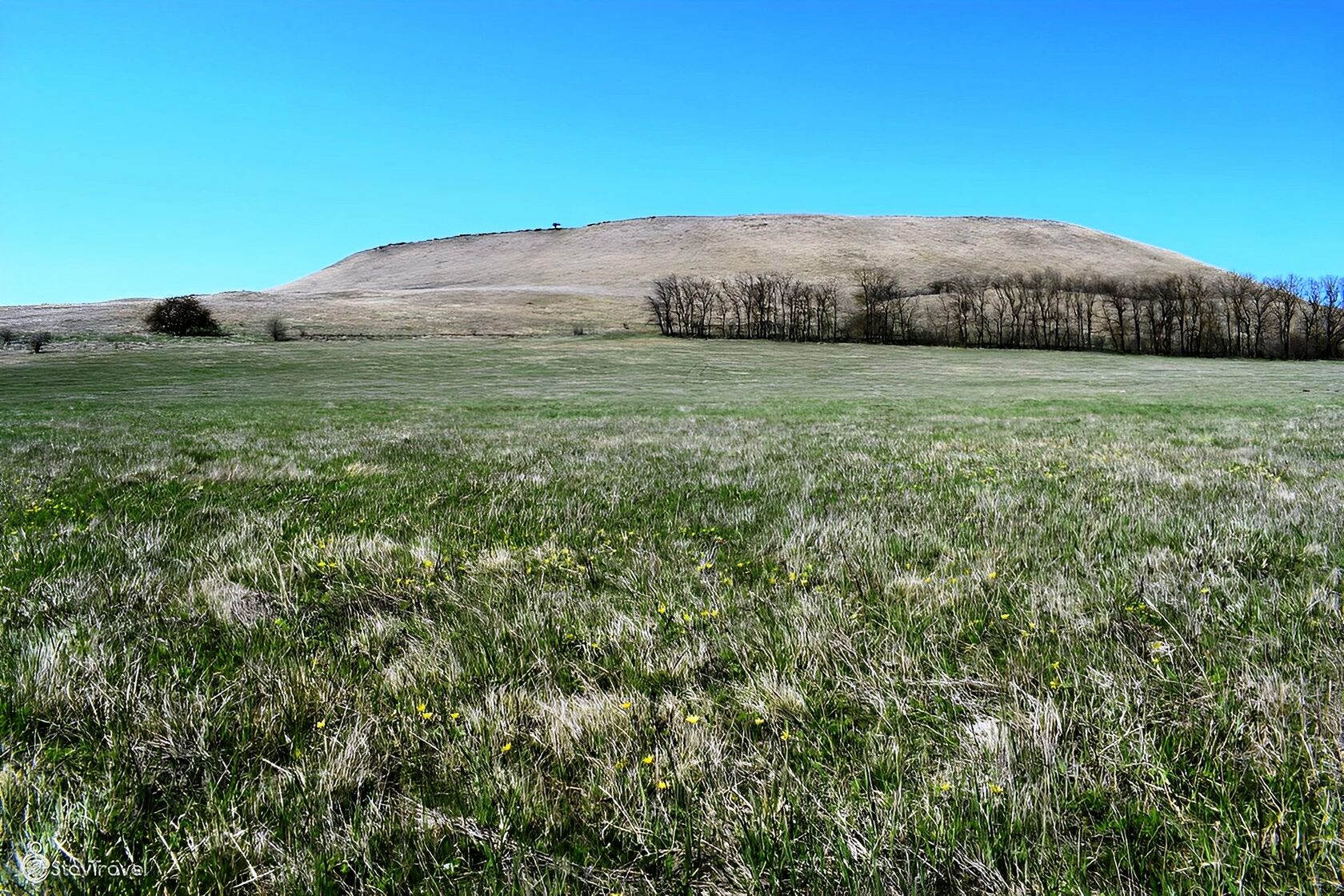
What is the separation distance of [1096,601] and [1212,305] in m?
121

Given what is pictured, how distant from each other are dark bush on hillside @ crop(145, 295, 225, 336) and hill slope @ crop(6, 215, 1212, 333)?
4.37 meters

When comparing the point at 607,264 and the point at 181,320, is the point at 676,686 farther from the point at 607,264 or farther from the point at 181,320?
the point at 607,264

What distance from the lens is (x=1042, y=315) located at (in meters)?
96.6

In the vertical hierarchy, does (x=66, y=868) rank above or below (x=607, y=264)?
below

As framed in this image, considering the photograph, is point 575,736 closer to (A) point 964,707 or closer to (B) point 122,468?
(A) point 964,707

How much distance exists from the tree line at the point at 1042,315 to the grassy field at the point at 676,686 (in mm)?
89753

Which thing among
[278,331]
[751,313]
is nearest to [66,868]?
[278,331]

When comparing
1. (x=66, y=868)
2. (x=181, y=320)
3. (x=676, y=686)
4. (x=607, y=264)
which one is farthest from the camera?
(x=607, y=264)

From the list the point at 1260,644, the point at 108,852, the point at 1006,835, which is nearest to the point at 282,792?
the point at 108,852

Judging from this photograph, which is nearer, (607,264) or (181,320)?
(181,320)

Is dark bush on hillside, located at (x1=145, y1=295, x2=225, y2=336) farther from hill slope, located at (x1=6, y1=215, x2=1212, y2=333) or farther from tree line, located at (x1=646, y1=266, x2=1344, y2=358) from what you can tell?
tree line, located at (x1=646, y1=266, x2=1344, y2=358)

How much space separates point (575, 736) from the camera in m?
2.20

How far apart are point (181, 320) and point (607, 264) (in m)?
86.0

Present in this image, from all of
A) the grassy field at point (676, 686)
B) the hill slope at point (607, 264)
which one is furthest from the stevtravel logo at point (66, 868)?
the hill slope at point (607, 264)
